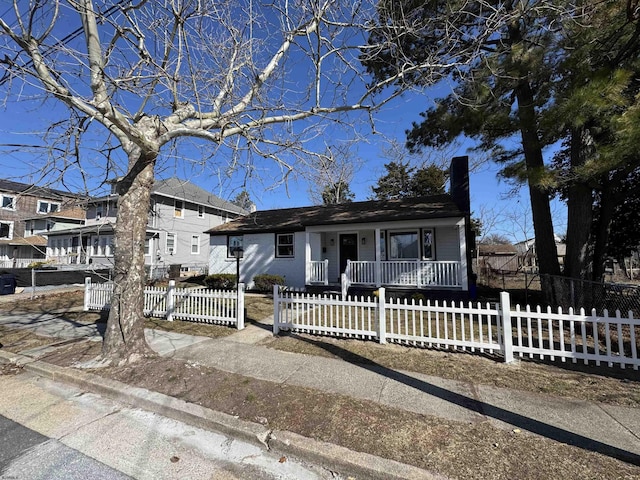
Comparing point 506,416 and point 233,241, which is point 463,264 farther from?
point 233,241

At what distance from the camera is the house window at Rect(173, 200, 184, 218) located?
22891 millimetres

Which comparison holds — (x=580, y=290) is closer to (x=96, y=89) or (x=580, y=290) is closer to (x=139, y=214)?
(x=139, y=214)

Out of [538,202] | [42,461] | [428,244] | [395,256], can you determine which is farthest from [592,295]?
[42,461]

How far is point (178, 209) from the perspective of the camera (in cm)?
2348

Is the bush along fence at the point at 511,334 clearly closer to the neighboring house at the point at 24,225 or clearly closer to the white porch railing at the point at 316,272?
the white porch railing at the point at 316,272

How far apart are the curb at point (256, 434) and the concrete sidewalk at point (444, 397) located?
3.35 ft

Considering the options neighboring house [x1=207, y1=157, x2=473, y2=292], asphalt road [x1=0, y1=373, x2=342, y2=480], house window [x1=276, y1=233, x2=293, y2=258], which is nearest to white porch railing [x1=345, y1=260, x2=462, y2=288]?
neighboring house [x1=207, y1=157, x2=473, y2=292]

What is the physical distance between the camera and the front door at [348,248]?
570 inches

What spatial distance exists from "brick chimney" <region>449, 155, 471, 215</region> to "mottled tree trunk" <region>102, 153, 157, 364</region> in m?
10.8

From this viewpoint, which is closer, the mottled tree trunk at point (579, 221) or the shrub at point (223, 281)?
the mottled tree trunk at point (579, 221)

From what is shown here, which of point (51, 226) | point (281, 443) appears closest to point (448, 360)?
point (281, 443)

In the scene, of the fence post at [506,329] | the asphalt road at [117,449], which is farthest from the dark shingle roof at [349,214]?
the asphalt road at [117,449]

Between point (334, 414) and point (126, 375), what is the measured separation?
10.4 ft

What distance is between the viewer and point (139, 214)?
16.7ft
